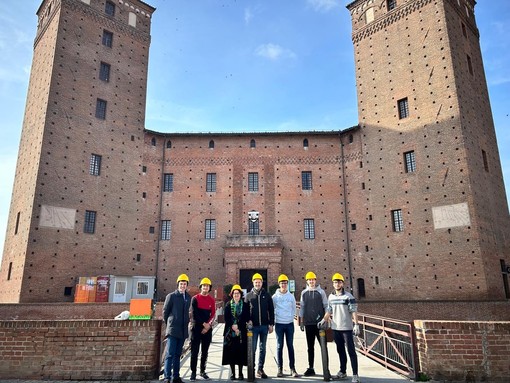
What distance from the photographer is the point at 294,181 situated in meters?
25.5

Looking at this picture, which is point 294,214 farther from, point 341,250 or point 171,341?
point 171,341

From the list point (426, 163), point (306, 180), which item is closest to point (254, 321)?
point (426, 163)

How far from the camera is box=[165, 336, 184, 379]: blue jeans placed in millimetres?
6199

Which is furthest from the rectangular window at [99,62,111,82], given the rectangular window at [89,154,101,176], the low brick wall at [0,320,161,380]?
the low brick wall at [0,320,161,380]

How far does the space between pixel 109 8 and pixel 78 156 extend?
11.0m

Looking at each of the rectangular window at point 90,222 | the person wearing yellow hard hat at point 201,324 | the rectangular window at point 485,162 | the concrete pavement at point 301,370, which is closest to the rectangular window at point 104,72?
the rectangular window at point 90,222

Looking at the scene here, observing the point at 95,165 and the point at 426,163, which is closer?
the point at 426,163

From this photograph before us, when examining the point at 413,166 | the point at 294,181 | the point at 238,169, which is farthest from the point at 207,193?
the point at 413,166

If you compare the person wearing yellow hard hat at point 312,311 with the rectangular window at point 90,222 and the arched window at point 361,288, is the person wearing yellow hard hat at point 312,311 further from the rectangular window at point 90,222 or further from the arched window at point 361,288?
the rectangular window at point 90,222

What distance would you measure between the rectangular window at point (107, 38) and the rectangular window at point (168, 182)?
9.35 meters

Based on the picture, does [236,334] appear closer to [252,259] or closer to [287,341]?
[287,341]

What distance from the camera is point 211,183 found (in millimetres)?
25719

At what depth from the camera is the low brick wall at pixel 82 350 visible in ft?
21.7

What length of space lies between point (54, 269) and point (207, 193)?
1013 centimetres
